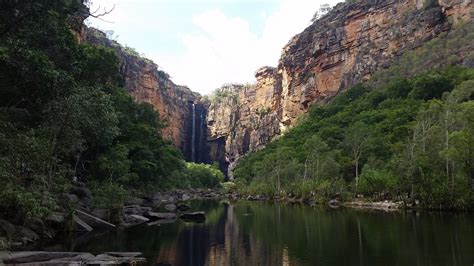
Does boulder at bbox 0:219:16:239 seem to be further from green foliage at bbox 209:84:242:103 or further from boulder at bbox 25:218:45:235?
green foliage at bbox 209:84:242:103

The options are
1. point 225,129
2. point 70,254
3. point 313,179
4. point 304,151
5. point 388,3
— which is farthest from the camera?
point 225,129

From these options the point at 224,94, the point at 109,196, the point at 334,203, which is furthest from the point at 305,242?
the point at 224,94

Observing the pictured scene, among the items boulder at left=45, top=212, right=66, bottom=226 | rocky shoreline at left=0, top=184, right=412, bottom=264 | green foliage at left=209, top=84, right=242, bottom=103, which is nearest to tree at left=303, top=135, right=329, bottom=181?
rocky shoreline at left=0, top=184, right=412, bottom=264

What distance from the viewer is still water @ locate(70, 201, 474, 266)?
16.3 meters

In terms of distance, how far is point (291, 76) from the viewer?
11825 centimetres

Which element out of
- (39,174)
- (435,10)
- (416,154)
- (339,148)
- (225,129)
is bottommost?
(39,174)

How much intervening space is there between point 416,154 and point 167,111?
346 ft

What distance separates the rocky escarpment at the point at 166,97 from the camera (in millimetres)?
118312

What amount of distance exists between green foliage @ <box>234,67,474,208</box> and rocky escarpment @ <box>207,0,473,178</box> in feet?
35.9

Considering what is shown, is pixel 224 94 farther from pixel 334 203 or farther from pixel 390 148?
pixel 334 203

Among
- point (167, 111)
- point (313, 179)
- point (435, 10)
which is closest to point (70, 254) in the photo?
point (313, 179)

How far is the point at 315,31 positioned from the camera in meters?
111

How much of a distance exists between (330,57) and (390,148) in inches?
2192

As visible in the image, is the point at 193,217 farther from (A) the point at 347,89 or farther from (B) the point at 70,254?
(A) the point at 347,89
